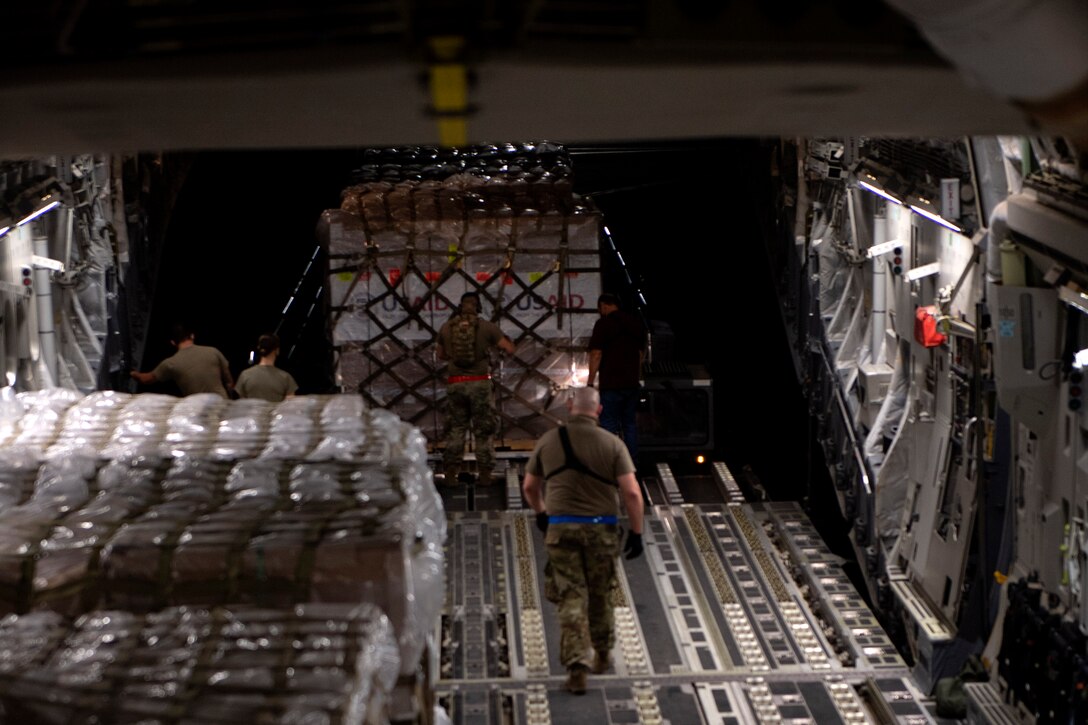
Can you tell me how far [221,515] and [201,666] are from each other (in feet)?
4.78

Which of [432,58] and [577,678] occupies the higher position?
[432,58]

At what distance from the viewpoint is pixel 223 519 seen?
552 centimetres

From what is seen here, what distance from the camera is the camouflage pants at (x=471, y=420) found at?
11242mm

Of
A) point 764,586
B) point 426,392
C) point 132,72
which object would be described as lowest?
point 764,586

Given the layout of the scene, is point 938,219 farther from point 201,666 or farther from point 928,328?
point 201,666

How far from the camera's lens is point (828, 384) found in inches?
454

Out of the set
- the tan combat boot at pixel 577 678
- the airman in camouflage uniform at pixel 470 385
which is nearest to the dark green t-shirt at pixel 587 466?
the tan combat boot at pixel 577 678

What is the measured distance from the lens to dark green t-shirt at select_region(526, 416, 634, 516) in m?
7.68

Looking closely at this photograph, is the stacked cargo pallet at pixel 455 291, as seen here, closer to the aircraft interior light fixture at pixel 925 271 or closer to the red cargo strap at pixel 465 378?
the red cargo strap at pixel 465 378

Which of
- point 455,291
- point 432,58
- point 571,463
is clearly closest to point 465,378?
point 455,291

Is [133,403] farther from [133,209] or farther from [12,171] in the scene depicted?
[133,209]

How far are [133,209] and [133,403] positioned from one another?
16.2 feet

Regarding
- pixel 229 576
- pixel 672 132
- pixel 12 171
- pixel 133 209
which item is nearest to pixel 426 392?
pixel 133 209

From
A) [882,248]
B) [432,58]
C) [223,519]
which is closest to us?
[432,58]
